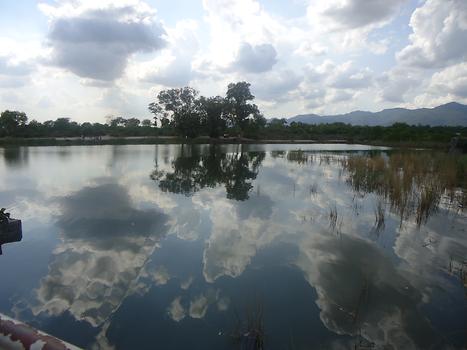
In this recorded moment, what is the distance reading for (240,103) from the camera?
76500mm

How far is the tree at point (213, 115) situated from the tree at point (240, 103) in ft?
19.9

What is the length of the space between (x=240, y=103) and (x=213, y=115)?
1209 centimetres

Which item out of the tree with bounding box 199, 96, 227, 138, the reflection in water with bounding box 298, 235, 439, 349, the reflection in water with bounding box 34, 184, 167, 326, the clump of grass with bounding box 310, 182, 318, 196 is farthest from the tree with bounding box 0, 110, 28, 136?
the reflection in water with bounding box 298, 235, 439, 349

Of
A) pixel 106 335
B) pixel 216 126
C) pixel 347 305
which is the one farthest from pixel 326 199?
pixel 216 126

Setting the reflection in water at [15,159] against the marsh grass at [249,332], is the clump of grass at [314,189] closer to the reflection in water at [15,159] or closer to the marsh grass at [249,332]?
the marsh grass at [249,332]

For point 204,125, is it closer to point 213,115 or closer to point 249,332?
point 213,115

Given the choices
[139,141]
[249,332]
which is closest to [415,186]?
[249,332]

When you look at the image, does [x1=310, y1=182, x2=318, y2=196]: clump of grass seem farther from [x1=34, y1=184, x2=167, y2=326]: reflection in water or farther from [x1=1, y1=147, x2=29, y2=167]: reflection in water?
[x1=1, y1=147, x2=29, y2=167]: reflection in water

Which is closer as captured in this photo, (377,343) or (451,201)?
(377,343)

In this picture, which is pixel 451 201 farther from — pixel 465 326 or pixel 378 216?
pixel 465 326

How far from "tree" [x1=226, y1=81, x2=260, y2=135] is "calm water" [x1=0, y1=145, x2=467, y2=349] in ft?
217

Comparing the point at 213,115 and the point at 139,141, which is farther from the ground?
the point at 213,115

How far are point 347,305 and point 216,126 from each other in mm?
64935

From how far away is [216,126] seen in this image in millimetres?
68625
